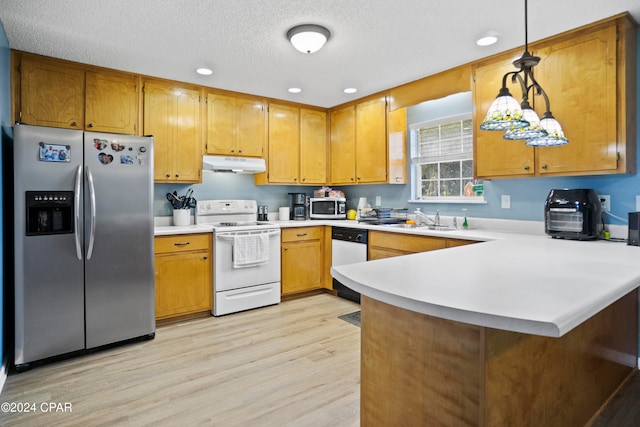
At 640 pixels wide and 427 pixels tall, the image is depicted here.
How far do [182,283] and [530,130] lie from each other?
3.08m

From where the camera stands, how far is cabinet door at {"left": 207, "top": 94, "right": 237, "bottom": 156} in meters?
3.93

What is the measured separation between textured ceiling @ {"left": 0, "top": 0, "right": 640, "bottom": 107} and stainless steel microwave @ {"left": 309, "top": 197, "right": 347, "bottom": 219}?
1.60 meters

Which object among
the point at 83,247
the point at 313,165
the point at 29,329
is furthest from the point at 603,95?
the point at 29,329

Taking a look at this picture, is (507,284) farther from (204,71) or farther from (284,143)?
(284,143)

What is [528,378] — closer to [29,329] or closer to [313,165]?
[29,329]

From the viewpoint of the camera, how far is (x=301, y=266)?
4250 mm

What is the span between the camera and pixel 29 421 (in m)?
1.94

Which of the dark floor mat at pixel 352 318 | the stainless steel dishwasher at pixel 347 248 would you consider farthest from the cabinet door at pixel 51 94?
the dark floor mat at pixel 352 318

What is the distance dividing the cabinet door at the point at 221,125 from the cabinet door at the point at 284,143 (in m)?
0.49

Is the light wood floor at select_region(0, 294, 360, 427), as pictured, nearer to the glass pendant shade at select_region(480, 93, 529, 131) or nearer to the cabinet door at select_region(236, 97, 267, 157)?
the glass pendant shade at select_region(480, 93, 529, 131)

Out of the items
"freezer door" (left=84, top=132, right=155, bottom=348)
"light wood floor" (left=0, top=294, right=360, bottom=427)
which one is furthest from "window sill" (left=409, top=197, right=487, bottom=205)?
"freezer door" (left=84, top=132, right=155, bottom=348)

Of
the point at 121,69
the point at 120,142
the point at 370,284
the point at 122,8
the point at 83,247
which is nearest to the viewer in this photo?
the point at 370,284

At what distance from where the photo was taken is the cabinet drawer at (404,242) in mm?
3132

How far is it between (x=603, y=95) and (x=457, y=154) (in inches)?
57.7
